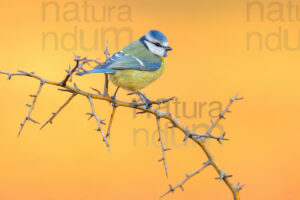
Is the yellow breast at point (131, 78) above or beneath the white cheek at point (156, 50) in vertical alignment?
beneath

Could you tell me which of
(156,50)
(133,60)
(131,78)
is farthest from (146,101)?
(156,50)

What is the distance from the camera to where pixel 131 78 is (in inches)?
59.6

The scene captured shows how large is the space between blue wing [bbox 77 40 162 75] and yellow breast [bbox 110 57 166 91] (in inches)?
0.7

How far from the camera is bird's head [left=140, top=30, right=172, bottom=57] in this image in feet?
5.24

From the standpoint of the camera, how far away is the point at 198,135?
3.11ft

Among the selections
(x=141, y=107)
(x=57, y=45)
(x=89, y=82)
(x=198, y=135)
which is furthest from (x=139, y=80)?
(x=57, y=45)

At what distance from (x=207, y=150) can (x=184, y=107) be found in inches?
58.5

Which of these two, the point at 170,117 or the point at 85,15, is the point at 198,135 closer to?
the point at 170,117

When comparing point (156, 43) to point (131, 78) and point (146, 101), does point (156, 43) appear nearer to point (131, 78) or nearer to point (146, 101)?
point (131, 78)

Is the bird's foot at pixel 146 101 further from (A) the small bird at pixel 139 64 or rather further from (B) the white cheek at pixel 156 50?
(B) the white cheek at pixel 156 50

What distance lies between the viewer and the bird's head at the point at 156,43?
5.24 feet

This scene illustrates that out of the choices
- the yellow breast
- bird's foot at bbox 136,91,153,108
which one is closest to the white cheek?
the yellow breast

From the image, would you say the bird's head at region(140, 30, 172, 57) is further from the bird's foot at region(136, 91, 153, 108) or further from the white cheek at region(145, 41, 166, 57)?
the bird's foot at region(136, 91, 153, 108)

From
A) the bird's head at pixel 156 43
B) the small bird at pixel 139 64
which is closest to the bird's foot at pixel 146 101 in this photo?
the small bird at pixel 139 64
